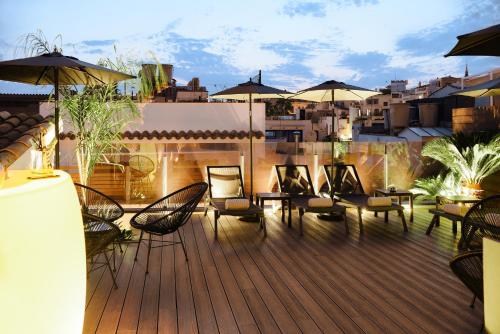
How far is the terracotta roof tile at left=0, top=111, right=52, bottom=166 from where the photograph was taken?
8.64ft

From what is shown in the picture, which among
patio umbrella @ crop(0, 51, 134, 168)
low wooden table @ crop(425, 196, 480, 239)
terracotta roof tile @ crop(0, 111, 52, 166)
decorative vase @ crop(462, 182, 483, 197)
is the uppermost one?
patio umbrella @ crop(0, 51, 134, 168)

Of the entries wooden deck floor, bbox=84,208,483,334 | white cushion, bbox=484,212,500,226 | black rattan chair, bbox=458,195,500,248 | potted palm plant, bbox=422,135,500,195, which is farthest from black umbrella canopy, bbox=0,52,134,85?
potted palm plant, bbox=422,135,500,195

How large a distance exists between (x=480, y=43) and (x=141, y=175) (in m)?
6.71

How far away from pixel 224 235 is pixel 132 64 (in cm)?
304

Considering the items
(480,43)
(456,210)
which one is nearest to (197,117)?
(456,210)

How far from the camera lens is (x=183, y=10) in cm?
8894

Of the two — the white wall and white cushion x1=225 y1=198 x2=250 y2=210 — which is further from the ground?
the white wall

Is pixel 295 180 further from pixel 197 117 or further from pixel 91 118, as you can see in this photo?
pixel 197 117

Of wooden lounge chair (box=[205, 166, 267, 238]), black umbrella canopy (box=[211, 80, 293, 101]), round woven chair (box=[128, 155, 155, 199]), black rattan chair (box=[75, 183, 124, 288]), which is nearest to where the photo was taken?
black rattan chair (box=[75, 183, 124, 288])

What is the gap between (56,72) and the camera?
591 cm

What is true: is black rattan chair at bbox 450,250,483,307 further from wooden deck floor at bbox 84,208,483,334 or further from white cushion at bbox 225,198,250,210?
white cushion at bbox 225,198,250,210

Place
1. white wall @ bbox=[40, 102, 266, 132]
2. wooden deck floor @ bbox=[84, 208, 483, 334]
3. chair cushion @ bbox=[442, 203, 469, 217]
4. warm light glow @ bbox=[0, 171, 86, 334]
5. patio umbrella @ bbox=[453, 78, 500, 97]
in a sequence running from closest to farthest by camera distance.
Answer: warm light glow @ bbox=[0, 171, 86, 334] < wooden deck floor @ bbox=[84, 208, 483, 334] < chair cushion @ bbox=[442, 203, 469, 217] < patio umbrella @ bbox=[453, 78, 500, 97] < white wall @ bbox=[40, 102, 266, 132]

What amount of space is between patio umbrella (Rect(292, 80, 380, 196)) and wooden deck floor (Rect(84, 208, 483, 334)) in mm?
2783

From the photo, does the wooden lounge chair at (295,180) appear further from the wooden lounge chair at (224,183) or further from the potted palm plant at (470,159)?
the potted palm plant at (470,159)
